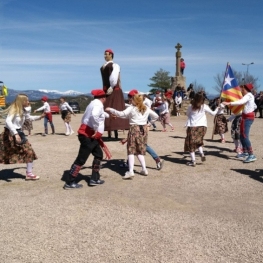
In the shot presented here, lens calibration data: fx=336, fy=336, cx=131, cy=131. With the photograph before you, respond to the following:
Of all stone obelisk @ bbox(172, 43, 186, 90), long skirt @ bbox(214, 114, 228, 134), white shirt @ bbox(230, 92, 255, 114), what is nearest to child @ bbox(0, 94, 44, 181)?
white shirt @ bbox(230, 92, 255, 114)

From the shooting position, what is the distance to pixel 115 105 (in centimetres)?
1022

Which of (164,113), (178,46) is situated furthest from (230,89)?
(178,46)

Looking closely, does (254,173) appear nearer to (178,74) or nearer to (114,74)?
(114,74)

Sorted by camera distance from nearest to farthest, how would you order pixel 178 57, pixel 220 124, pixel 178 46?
pixel 220 124 → pixel 178 57 → pixel 178 46

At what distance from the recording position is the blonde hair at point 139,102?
6508mm

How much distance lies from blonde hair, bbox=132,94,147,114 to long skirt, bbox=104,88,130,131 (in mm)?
3607

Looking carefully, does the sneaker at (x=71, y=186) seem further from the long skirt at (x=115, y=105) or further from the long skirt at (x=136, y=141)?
the long skirt at (x=115, y=105)

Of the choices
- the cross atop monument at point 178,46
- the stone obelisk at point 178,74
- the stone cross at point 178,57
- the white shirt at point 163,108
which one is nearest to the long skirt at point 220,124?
the white shirt at point 163,108

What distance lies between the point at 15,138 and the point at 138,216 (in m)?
2.79

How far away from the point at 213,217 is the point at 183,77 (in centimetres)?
2543

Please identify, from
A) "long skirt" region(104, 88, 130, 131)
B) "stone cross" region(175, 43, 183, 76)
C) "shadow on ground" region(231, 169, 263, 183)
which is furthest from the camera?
"stone cross" region(175, 43, 183, 76)

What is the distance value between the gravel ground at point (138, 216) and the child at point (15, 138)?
19.4 inches

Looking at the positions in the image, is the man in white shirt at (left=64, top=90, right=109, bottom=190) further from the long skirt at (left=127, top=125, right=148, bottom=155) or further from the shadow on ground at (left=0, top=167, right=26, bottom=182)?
the shadow on ground at (left=0, top=167, right=26, bottom=182)

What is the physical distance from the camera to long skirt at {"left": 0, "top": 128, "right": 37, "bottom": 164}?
6168mm
